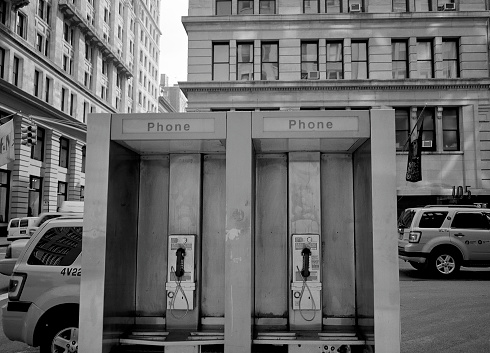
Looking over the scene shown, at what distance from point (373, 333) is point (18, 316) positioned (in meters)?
4.28

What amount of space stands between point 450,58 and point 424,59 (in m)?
1.51

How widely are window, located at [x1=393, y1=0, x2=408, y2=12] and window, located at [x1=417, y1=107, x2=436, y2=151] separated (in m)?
5.91

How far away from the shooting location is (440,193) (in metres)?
26.1

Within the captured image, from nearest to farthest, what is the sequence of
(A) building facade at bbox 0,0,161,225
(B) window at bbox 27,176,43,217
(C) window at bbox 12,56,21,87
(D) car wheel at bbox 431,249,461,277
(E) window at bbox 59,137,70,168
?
(D) car wheel at bbox 431,249,461,277, (A) building facade at bbox 0,0,161,225, (C) window at bbox 12,56,21,87, (B) window at bbox 27,176,43,217, (E) window at bbox 59,137,70,168

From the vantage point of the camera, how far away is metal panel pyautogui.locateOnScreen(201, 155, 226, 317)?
5.25 metres

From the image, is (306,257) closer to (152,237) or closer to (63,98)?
(152,237)

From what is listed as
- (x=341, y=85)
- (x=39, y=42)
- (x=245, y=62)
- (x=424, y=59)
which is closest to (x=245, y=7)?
(x=245, y=62)

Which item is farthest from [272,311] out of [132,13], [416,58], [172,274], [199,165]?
[132,13]

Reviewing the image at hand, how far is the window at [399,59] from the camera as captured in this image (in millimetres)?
27016

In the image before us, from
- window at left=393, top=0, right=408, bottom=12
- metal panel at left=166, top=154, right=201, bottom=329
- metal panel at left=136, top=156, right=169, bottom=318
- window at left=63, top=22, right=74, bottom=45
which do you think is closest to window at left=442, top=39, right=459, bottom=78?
window at left=393, top=0, right=408, bottom=12

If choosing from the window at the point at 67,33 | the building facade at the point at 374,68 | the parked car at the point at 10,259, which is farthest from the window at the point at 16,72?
the parked car at the point at 10,259

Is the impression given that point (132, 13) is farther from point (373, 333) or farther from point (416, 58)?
point (373, 333)

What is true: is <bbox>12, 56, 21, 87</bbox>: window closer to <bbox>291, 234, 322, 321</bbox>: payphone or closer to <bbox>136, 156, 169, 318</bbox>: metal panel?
<bbox>136, 156, 169, 318</bbox>: metal panel

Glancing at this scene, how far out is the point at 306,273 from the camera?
16.2 ft
